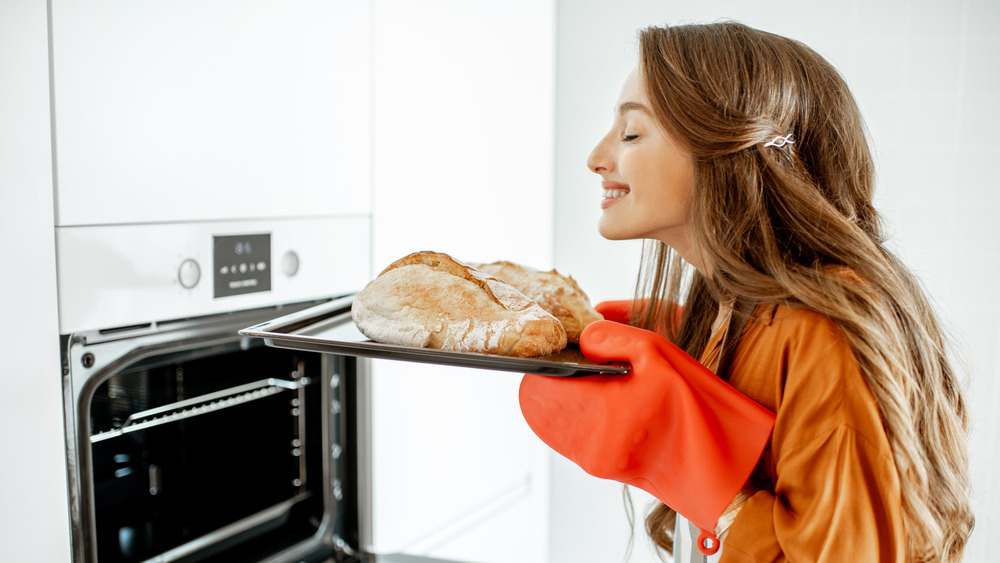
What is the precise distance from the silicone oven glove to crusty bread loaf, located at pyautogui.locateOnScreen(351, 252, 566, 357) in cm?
7

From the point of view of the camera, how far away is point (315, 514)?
1353 millimetres

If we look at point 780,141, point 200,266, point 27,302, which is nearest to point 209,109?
point 200,266

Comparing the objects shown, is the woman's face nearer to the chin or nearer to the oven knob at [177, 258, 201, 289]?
the chin

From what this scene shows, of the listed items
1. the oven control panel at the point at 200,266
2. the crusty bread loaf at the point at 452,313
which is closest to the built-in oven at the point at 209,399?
the oven control panel at the point at 200,266

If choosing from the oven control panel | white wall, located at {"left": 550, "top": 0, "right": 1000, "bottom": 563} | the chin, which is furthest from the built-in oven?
white wall, located at {"left": 550, "top": 0, "right": 1000, "bottom": 563}

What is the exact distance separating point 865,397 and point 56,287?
905 mm

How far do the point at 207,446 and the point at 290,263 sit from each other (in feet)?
1.12

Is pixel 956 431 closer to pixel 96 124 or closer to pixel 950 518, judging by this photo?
pixel 950 518

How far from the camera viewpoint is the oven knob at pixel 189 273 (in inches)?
41.7

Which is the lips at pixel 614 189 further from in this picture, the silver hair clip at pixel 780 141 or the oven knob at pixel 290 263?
the oven knob at pixel 290 263

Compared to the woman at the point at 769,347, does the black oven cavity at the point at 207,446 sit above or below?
below

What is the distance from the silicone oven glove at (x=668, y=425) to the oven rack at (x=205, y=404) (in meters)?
0.64

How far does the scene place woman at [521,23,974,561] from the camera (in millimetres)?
711

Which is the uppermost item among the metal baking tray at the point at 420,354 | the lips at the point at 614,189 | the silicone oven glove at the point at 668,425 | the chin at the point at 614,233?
the lips at the point at 614,189
